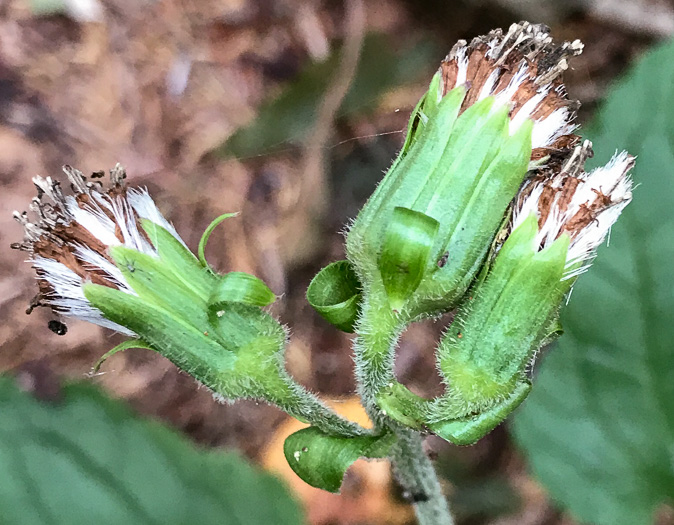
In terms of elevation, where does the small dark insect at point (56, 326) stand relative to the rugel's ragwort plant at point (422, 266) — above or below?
below

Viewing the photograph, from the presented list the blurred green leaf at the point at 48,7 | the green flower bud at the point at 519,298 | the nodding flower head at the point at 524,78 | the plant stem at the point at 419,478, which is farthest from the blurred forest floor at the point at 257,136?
the green flower bud at the point at 519,298

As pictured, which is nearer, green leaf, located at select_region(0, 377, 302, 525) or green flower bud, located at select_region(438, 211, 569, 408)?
green flower bud, located at select_region(438, 211, 569, 408)

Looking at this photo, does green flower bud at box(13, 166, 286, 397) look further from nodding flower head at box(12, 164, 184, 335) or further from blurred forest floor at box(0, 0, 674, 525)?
blurred forest floor at box(0, 0, 674, 525)

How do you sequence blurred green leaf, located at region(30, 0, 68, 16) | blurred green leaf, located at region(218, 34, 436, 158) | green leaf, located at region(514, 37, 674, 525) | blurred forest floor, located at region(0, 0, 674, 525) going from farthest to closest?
1. blurred green leaf, located at region(30, 0, 68, 16)
2. blurred green leaf, located at region(218, 34, 436, 158)
3. blurred forest floor, located at region(0, 0, 674, 525)
4. green leaf, located at region(514, 37, 674, 525)

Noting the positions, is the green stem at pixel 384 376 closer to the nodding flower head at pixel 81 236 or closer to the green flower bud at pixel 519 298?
the green flower bud at pixel 519 298

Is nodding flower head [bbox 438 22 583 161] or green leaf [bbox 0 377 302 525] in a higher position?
nodding flower head [bbox 438 22 583 161]

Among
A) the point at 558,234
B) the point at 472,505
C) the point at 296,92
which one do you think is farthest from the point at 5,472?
the point at 296,92

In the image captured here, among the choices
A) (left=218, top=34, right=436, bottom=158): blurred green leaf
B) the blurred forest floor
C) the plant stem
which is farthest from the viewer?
(left=218, top=34, right=436, bottom=158): blurred green leaf

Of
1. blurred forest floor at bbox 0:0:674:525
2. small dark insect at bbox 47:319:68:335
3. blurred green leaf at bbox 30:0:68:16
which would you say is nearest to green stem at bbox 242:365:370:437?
small dark insect at bbox 47:319:68:335
